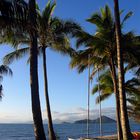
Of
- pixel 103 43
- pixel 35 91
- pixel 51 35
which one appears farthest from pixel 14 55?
pixel 35 91

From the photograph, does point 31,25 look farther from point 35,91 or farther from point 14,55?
point 14,55

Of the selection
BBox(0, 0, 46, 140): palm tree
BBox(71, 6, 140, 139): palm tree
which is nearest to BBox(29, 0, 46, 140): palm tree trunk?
BBox(0, 0, 46, 140): palm tree

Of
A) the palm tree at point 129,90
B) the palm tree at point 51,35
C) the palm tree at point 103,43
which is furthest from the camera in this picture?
the palm tree at point 129,90

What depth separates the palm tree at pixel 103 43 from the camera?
93.5 feet

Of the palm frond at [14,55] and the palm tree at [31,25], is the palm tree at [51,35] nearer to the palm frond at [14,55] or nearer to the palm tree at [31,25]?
the palm frond at [14,55]

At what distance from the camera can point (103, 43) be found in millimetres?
28688

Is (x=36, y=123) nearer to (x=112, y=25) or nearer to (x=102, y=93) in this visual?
(x=112, y=25)

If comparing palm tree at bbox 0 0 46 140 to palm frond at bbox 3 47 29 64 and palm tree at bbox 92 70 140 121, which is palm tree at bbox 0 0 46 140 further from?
palm tree at bbox 92 70 140 121

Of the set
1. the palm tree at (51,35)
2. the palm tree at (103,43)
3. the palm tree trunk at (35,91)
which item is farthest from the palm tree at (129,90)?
the palm tree trunk at (35,91)

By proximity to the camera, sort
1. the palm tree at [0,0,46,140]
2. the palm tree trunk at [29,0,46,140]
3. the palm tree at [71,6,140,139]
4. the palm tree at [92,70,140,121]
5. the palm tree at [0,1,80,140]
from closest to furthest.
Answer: the palm tree at [0,0,46,140] < the palm tree trunk at [29,0,46,140] < the palm tree at [0,1,80,140] < the palm tree at [71,6,140,139] < the palm tree at [92,70,140,121]

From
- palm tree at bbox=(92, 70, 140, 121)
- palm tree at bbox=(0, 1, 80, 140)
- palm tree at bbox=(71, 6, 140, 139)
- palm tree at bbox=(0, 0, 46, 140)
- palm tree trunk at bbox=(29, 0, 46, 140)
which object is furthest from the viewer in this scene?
palm tree at bbox=(92, 70, 140, 121)

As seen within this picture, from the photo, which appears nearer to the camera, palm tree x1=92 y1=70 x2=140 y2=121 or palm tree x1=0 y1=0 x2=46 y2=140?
palm tree x1=0 y1=0 x2=46 y2=140

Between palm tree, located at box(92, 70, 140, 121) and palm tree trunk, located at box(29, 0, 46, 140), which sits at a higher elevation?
palm tree, located at box(92, 70, 140, 121)

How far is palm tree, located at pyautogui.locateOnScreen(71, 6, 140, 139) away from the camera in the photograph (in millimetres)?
28484
